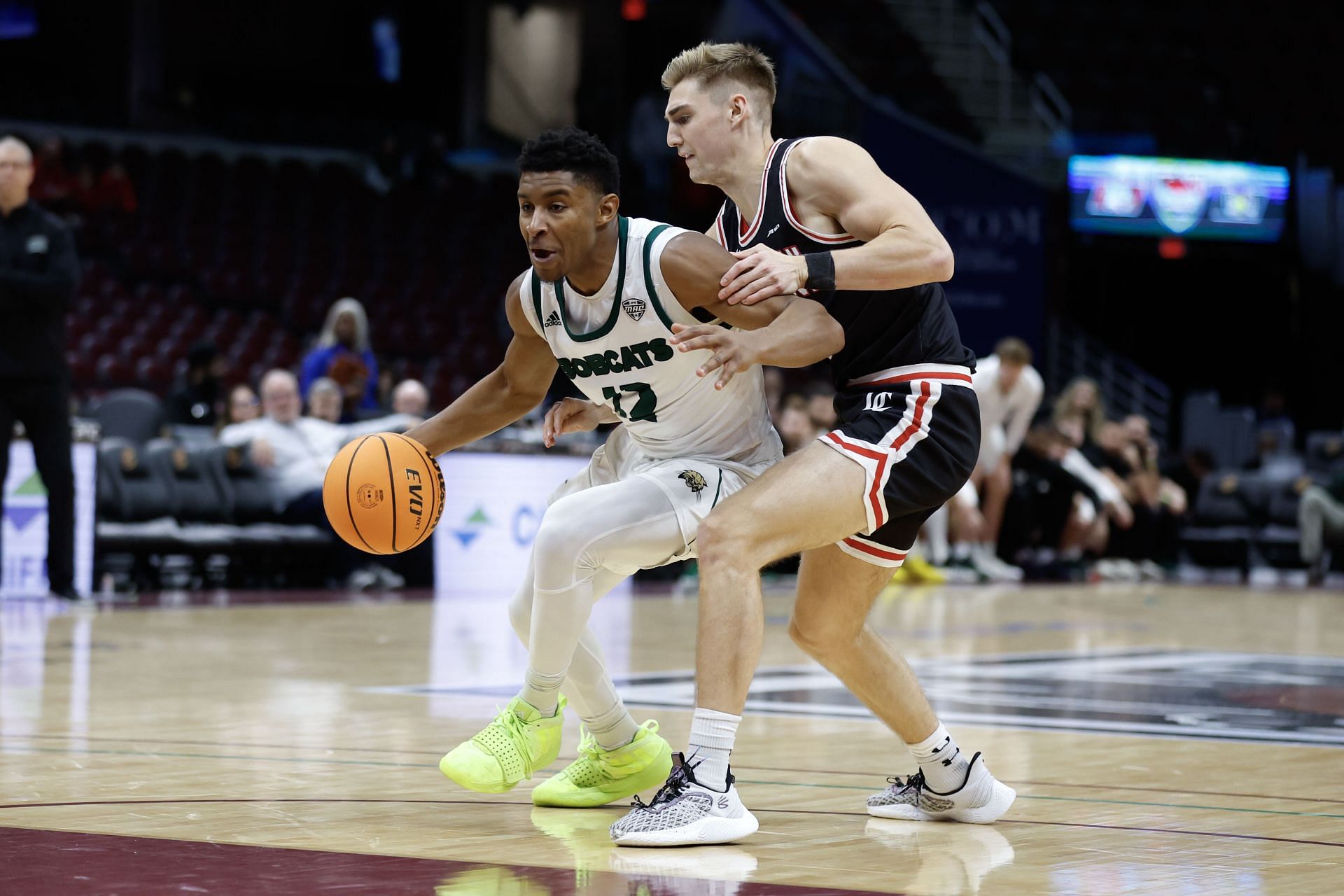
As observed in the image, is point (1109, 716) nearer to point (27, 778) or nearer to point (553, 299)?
point (553, 299)

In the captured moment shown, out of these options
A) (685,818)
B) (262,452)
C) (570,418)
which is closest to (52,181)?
(262,452)

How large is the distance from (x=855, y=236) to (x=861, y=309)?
21cm

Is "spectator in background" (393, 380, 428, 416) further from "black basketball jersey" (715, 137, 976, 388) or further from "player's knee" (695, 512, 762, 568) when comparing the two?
"player's knee" (695, 512, 762, 568)

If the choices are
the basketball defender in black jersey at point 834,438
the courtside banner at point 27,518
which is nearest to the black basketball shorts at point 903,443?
the basketball defender in black jersey at point 834,438

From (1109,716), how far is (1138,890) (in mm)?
3093

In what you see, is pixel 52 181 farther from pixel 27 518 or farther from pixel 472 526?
pixel 27 518

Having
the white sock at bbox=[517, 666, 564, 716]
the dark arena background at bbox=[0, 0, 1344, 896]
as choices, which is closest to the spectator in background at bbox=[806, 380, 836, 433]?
the dark arena background at bbox=[0, 0, 1344, 896]

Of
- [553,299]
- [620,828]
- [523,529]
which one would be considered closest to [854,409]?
[553,299]

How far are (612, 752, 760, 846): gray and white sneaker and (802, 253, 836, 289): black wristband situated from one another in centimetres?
103

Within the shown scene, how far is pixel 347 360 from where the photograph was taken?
12828mm

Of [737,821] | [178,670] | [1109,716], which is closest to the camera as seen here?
[737,821]

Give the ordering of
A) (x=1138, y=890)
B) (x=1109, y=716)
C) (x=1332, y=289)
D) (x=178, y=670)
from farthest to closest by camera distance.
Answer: (x=1332, y=289)
(x=178, y=670)
(x=1109, y=716)
(x=1138, y=890)

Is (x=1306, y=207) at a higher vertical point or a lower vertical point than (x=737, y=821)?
higher

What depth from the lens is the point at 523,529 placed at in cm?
1223
